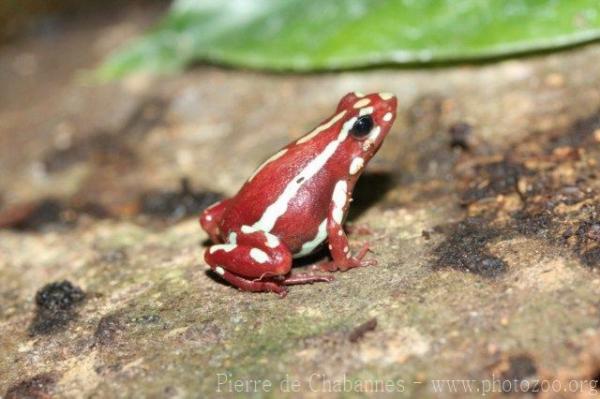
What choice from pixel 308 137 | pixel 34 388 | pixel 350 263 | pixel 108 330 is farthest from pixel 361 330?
pixel 34 388

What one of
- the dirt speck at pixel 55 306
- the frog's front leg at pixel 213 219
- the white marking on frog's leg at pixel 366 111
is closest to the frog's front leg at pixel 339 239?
the white marking on frog's leg at pixel 366 111

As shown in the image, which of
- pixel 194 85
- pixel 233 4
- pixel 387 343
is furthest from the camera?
pixel 194 85

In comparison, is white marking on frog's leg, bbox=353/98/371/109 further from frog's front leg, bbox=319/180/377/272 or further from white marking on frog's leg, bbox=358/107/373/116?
frog's front leg, bbox=319/180/377/272

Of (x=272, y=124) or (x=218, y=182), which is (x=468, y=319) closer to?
(x=218, y=182)

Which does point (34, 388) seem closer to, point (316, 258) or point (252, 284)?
point (252, 284)

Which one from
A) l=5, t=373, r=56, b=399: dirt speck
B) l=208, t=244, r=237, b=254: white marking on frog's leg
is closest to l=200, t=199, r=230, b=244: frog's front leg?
l=208, t=244, r=237, b=254: white marking on frog's leg

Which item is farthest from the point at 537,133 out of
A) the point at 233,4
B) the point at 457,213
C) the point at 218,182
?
the point at 233,4
